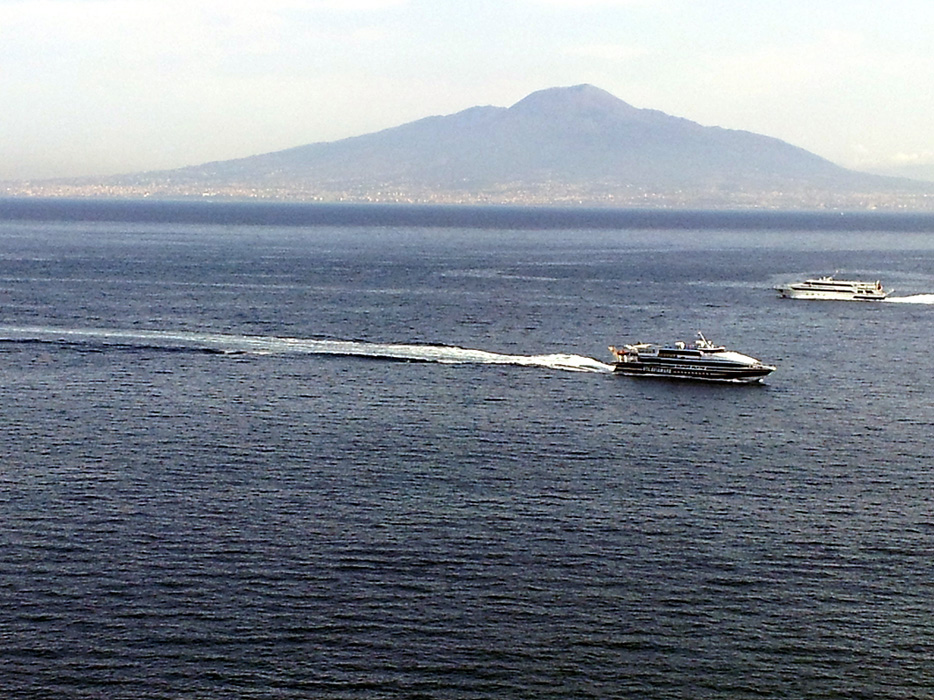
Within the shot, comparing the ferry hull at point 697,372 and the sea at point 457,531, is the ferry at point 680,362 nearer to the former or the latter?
the ferry hull at point 697,372

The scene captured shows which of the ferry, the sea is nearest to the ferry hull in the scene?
the ferry

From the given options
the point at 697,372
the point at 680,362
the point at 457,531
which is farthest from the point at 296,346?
the point at 457,531

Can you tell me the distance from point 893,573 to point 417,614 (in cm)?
3088

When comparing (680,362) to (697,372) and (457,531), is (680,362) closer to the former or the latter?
(697,372)

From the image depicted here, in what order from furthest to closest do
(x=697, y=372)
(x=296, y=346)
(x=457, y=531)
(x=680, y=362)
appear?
1. (x=296, y=346)
2. (x=680, y=362)
3. (x=697, y=372)
4. (x=457, y=531)

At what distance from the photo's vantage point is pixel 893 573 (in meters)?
79.8

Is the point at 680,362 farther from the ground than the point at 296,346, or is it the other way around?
the point at 296,346

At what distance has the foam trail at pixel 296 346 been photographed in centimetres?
15300

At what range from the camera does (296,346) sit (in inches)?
6344

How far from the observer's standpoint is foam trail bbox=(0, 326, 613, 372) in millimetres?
153000

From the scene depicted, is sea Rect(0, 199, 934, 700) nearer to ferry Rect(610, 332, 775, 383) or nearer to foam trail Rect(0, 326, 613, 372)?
ferry Rect(610, 332, 775, 383)

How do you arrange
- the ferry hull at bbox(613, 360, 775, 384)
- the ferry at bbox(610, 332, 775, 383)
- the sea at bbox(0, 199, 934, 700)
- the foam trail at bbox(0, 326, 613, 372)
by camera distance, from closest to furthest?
1. the sea at bbox(0, 199, 934, 700)
2. the ferry hull at bbox(613, 360, 775, 384)
3. the ferry at bbox(610, 332, 775, 383)
4. the foam trail at bbox(0, 326, 613, 372)

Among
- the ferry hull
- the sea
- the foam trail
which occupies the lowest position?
the sea

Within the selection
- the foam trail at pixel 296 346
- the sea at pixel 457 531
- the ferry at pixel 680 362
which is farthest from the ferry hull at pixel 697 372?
the foam trail at pixel 296 346
